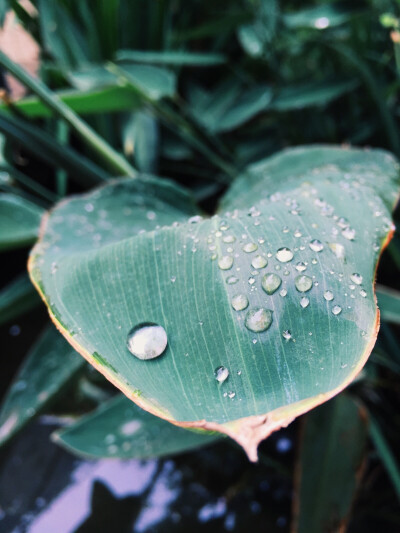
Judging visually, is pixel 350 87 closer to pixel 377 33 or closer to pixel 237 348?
pixel 377 33

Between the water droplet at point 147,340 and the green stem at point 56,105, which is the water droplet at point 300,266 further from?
the green stem at point 56,105

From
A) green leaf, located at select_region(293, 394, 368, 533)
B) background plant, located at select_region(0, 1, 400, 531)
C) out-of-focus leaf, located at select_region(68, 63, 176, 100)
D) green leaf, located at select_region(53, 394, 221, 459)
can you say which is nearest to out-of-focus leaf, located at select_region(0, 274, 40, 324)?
background plant, located at select_region(0, 1, 400, 531)

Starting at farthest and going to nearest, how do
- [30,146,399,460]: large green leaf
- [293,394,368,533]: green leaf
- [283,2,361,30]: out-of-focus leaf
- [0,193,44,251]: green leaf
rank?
[283,2,361,30]: out-of-focus leaf
[0,193,44,251]: green leaf
[293,394,368,533]: green leaf
[30,146,399,460]: large green leaf

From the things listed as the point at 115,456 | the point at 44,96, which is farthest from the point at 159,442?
the point at 44,96

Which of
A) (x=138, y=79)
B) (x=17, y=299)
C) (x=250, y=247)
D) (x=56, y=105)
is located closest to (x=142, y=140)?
(x=138, y=79)

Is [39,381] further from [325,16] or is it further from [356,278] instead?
[325,16]

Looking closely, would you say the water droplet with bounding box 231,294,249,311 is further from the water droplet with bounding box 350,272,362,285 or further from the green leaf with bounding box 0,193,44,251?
the green leaf with bounding box 0,193,44,251
